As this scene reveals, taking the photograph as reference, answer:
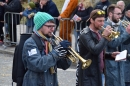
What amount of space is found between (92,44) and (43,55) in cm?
111

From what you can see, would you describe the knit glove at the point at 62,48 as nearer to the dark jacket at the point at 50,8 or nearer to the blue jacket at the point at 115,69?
the blue jacket at the point at 115,69

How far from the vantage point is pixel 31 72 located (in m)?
4.81

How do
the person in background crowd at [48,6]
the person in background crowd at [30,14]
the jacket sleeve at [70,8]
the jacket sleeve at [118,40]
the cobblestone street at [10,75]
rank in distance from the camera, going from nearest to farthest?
1. the jacket sleeve at [118,40]
2. the cobblestone street at [10,75]
3. the jacket sleeve at [70,8]
4. the person in background crowd at [48,6]
5. the person in background crowd at [30,14]

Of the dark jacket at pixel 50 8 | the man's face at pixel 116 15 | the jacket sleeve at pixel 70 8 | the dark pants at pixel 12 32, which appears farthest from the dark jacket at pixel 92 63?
the dark pants at pixel 12 32

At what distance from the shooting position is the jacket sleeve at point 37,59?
4.65 meters

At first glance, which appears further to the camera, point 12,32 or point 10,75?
point 12,32

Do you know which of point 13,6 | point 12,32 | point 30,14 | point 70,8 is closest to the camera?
point 70,8

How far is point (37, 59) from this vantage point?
4664 millimetres

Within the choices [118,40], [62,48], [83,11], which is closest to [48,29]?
[62,48]

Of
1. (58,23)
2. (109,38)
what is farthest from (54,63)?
(58,23)

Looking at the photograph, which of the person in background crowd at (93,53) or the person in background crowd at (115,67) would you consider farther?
the person in background crowd at (115,67)

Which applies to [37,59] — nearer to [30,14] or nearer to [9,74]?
[9,74]

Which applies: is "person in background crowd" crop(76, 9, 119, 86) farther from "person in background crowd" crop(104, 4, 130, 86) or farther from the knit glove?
the knit glove

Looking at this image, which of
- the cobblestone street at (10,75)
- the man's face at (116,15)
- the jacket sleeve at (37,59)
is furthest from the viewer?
the cobblestone street at (10,75)
